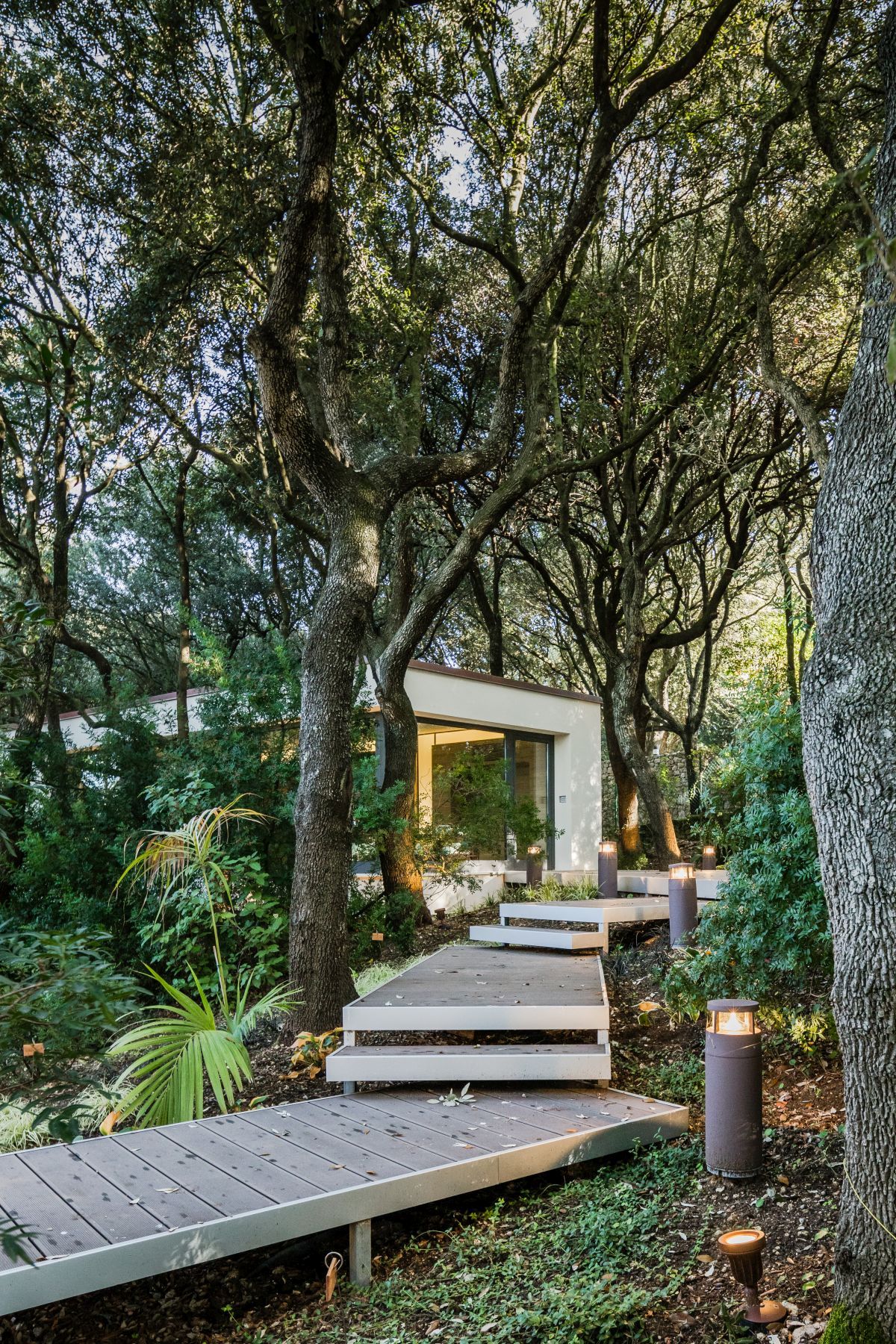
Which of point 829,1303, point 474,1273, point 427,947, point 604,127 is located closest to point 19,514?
point 427,947

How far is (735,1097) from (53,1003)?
276 cm

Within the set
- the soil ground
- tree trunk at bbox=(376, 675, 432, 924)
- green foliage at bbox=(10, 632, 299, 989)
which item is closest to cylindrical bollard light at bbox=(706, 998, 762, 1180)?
the soil ground

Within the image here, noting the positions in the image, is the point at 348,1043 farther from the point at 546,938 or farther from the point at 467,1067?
the point at 546,938

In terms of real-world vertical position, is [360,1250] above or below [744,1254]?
below

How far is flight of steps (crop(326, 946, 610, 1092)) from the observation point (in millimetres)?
4969

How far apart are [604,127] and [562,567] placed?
1186 centimetres

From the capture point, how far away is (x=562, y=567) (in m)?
19.3

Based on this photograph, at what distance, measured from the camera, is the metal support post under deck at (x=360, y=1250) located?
141 inches

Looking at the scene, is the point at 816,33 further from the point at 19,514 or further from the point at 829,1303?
the point at 19,514

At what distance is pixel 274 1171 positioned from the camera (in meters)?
3.78

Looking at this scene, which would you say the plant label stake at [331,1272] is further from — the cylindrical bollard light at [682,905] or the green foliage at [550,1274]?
the cylindrical bollard light at [682,905]

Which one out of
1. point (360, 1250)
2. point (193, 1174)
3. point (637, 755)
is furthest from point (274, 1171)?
point (637, 755)

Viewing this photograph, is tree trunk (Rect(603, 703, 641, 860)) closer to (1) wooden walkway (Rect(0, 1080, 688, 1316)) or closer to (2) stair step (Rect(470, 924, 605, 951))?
(2) stair step (Rect(470, 924, 605, 951))

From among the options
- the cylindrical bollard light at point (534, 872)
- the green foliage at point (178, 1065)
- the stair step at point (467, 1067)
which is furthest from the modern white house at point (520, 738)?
the green foliage at point (178, 1065)
